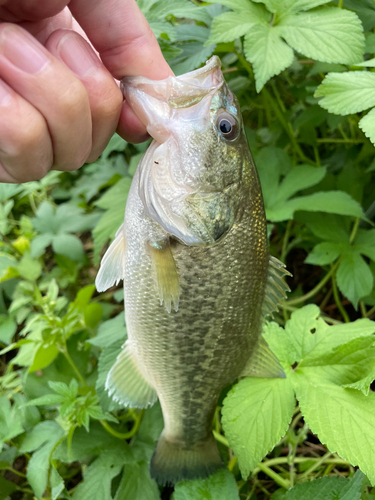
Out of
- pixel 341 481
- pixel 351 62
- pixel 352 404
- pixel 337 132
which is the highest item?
pixel 351 62

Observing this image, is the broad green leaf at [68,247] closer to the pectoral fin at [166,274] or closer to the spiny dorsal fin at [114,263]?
the spiny dorsal fin at [114,263]

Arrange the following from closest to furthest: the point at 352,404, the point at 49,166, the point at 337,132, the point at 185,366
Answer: the point at 49,166 < the point at 352,404 < the point at 185,366 < the point at 337,132

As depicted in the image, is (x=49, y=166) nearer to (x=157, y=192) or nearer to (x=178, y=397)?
(x=157, y=192)

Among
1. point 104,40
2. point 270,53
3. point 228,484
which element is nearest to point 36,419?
point 228,484

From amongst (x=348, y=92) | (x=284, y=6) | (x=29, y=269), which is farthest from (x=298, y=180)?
(x=29, y=269)

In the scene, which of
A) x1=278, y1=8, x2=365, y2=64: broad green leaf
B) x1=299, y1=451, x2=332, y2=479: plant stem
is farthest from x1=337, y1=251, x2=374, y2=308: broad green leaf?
x1=278, y1=8, x2=365, y2=64: broad green leaf

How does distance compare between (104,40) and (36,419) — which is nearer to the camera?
(104,40)
